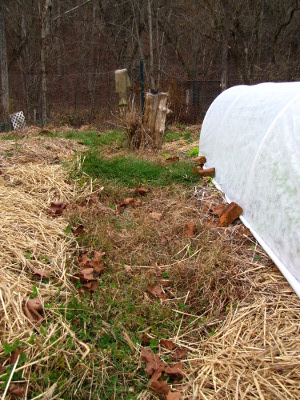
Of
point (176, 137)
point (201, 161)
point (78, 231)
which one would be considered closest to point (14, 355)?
point (78, 231)

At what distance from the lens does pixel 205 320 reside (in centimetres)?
222

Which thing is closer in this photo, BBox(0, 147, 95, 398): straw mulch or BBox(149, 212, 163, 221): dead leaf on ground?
BBox(0, 147, 95, 398): straw mulch

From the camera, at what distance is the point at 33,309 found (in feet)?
6.75

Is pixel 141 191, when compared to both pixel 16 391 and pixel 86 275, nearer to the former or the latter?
pixel 86 275

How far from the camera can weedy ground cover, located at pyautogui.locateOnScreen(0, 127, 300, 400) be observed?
1.75 metres

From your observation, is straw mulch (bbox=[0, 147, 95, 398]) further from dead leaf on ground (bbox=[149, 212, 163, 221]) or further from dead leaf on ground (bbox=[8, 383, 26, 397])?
dead leaf on ground (bbox=[149, 212, 163, 221])

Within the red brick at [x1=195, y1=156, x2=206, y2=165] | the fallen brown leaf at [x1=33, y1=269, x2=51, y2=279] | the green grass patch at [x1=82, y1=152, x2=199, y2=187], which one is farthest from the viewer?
the red brick at [x1=195, y1=156, x2=206, y2=165]

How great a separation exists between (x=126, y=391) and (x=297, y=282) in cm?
124

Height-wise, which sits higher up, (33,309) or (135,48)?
(135,48)

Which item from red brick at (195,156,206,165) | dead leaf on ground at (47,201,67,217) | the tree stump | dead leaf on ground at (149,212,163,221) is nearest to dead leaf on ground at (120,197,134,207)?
dead leaf on ground at (149,212,163,221)

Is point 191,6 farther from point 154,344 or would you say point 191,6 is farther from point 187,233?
point 154,344

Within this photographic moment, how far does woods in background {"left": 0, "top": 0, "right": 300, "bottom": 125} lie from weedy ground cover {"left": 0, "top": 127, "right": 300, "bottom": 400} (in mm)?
8291

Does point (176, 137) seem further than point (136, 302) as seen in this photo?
Yes

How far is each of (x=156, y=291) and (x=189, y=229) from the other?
0.85 meters
